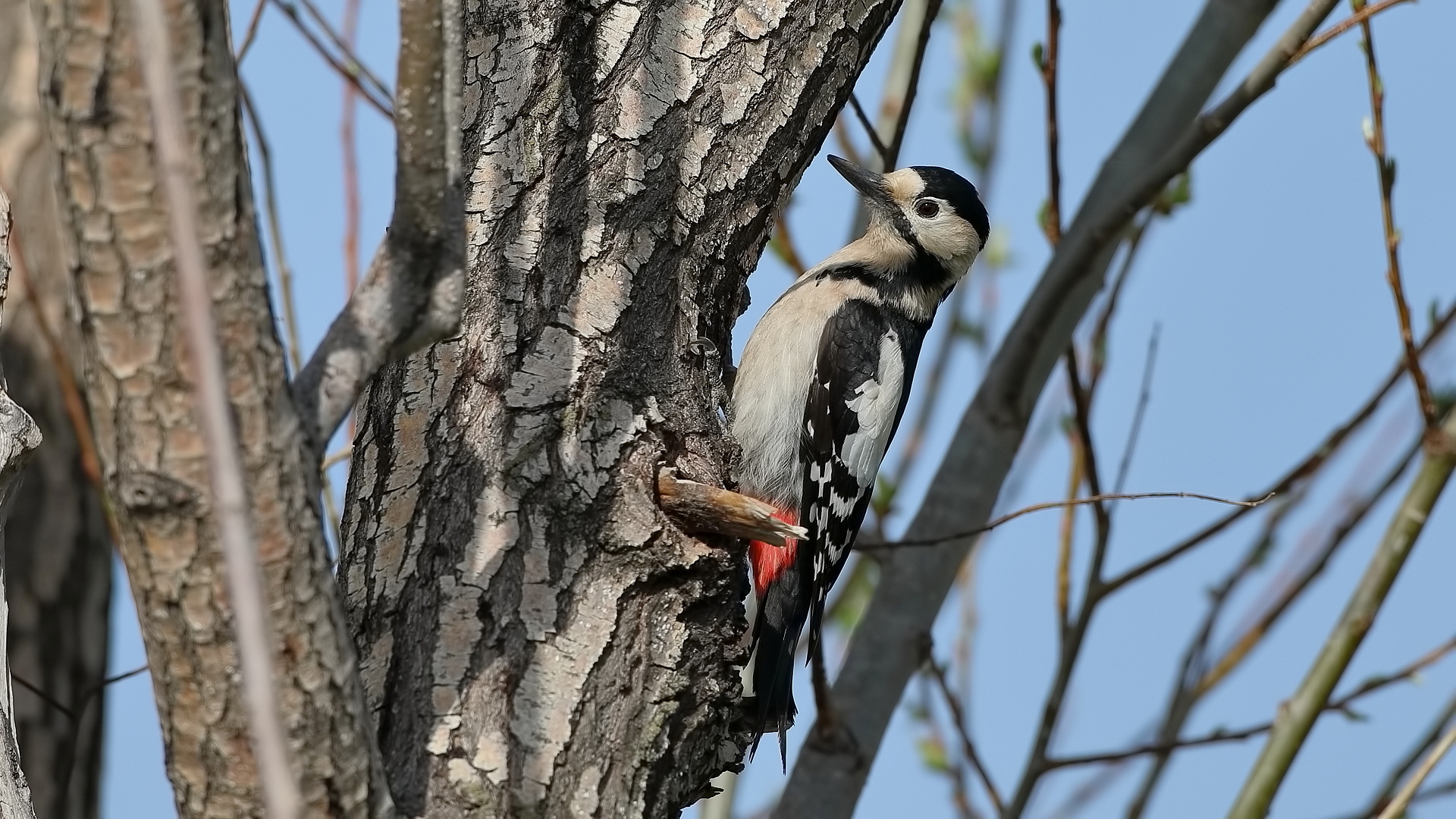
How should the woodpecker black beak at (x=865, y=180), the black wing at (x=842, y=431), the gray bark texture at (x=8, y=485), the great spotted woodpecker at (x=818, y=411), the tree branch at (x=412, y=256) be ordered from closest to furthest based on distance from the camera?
1. the tree branch at (x=412, y=256)
2. the gray bark texture at (x=8, y=485)
3. the great spotted woodpecker at (x=818, y=411)
4. the black wing at (x=842, y=431)
5. the woodpecker black beak at (x=865, y=180)

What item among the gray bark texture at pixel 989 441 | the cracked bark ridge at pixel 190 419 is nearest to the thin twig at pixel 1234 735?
the gray bark texture at pixel 989 441

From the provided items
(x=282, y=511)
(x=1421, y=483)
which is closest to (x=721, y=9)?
(x=282, y=511)

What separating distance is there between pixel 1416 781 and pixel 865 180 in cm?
223

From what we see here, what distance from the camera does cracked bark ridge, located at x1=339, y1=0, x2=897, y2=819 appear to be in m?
1.97

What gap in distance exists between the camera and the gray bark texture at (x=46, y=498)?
346 centimetres

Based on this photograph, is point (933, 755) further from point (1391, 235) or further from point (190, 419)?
point (190, 419)

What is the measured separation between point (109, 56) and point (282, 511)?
0.45 m

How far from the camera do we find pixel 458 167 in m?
1.51

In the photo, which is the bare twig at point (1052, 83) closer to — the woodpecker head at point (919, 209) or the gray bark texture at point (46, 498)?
the woodpecker head at point (919, 209)

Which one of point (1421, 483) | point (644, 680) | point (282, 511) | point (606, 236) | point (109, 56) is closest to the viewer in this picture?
point (109, 56)

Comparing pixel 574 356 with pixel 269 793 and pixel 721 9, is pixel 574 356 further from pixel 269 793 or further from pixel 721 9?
pixel 269 793

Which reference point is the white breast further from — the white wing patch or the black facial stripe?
the black facial stripe

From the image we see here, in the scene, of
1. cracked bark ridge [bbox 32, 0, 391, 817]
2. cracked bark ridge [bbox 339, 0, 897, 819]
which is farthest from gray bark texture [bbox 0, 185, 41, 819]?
cracked bark ridge [bbox 339, 0, 897, 819]

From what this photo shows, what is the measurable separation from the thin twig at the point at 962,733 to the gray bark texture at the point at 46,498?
2.10 m
